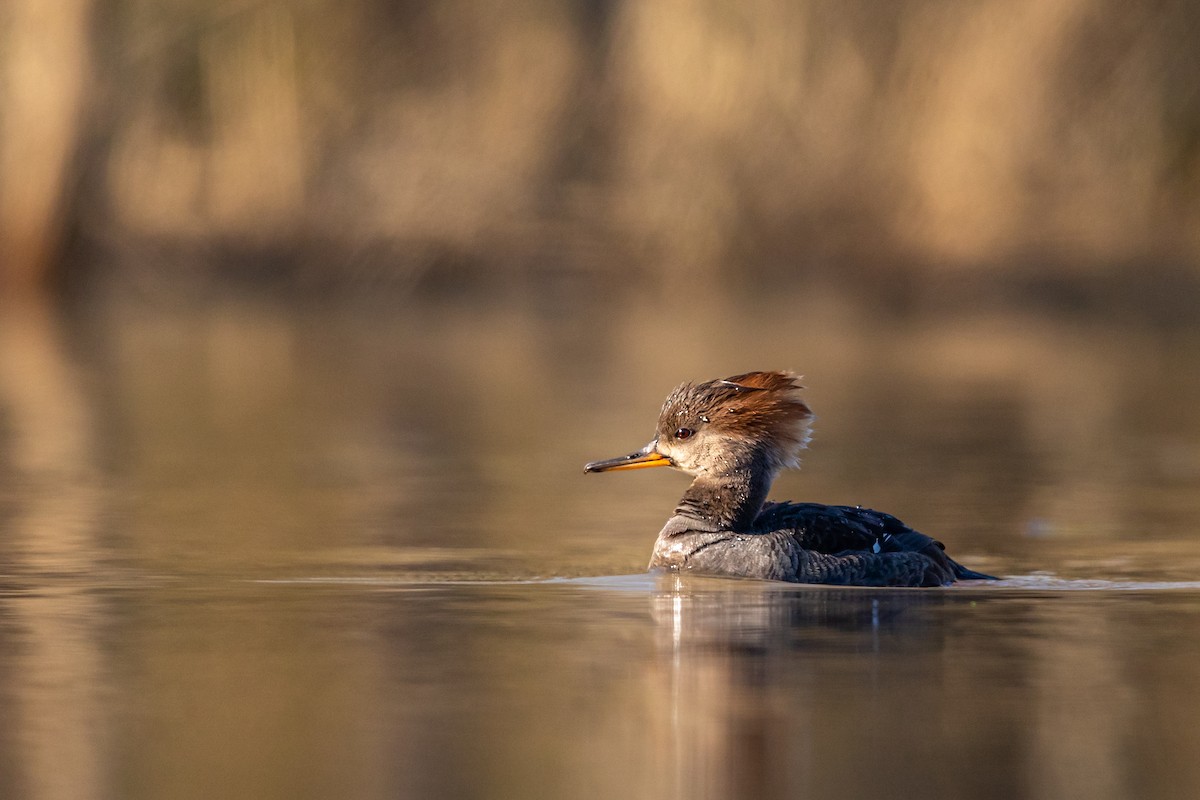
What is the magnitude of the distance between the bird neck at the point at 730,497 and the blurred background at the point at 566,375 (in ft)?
1.42

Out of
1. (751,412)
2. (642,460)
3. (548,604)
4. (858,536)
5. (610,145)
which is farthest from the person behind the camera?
(610,145)

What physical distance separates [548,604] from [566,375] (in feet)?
27.6

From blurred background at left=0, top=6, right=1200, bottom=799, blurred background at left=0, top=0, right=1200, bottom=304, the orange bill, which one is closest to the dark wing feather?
blurred background at left=0, top=6, right=1200, bottom=799

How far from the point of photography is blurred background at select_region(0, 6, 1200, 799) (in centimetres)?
592

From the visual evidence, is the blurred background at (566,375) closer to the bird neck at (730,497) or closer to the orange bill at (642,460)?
the orange bill at (642,460)

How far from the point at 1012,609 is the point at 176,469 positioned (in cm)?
503

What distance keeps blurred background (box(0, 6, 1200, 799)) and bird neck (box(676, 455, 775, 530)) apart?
43cm

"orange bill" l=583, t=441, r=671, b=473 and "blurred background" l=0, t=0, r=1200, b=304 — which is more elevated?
"blurred background" l=0, t=0, r=1200, b=304

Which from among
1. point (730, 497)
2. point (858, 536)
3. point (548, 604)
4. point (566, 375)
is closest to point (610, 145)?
point (566, 375)

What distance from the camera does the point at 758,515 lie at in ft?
28.1

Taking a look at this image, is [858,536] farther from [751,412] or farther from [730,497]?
[751,412]

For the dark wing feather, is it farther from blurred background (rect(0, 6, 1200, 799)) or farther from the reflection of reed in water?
the reflection of reed in water

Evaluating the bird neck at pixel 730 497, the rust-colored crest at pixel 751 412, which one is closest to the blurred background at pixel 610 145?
the rust-colored crest at pixel 751 412

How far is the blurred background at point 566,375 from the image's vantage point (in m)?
5.92
